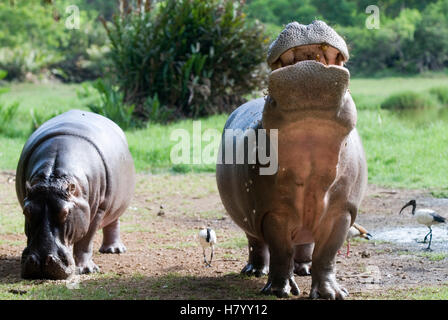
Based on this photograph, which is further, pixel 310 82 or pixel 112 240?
pixel 112 240

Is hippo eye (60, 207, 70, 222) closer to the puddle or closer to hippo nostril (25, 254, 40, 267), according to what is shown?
hippo nostril (25, 254, 40, 267)

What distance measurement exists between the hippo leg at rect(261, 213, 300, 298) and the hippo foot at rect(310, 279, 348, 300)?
162mm

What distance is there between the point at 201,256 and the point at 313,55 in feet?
8.36

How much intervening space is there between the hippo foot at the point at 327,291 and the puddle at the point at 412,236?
6.27ft

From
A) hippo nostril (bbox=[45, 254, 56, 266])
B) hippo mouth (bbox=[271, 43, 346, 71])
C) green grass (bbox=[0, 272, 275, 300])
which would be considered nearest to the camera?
hippo mouth (bbox=[271, 43, 346, 71])

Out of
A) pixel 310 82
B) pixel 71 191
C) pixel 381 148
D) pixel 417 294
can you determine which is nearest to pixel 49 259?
pixel 71 191

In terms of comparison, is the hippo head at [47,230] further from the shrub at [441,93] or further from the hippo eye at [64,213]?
the shrub at [441,93]

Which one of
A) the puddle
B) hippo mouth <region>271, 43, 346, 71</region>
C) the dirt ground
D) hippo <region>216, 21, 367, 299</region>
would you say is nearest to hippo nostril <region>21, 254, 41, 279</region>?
the dirt ground

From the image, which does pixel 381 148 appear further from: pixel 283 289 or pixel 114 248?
pixel 283 289

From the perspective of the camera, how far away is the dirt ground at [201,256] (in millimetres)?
4766

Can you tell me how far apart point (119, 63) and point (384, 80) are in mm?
12547

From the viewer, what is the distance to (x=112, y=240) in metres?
6.06

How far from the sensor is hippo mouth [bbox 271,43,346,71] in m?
3.68

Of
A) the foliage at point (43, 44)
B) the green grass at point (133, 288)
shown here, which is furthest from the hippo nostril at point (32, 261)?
the foliage at point (43, 44)
